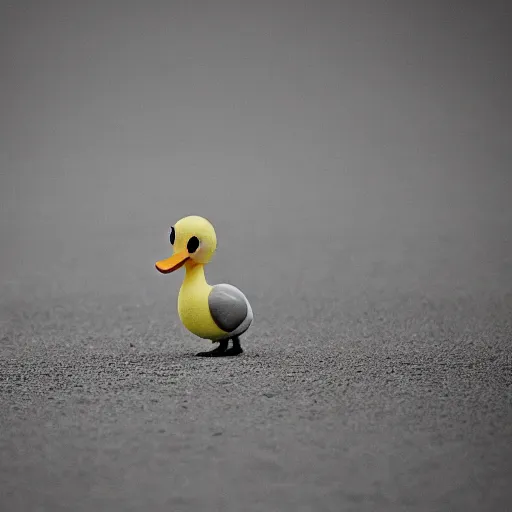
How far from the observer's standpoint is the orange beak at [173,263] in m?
2.20

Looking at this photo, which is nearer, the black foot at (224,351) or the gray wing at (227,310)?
the gray wing at (227,310)

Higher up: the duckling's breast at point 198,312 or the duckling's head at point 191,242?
the duckling's head at point 191,242

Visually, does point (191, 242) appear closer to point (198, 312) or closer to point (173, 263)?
point (173, 263)

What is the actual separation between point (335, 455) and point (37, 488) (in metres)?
0.50

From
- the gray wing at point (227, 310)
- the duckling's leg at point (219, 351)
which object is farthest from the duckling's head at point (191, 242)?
the duckling's leg at point (219, 351)

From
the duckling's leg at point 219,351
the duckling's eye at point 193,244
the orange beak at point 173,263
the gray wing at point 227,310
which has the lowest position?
the duckling's leg at point 219,351

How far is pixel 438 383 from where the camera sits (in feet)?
6.55

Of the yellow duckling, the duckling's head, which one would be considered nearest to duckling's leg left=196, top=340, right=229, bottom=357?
the yellow duckling

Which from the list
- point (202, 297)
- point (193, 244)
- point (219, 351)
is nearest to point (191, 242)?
point (193, 244)

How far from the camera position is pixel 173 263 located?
7.26 ft

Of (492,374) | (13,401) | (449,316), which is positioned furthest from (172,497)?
(449,316)

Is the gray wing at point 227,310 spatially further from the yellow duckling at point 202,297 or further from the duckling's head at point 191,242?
the duckling's head at point 191,242

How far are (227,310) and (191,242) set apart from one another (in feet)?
0.67

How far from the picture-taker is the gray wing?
7.17 feet
